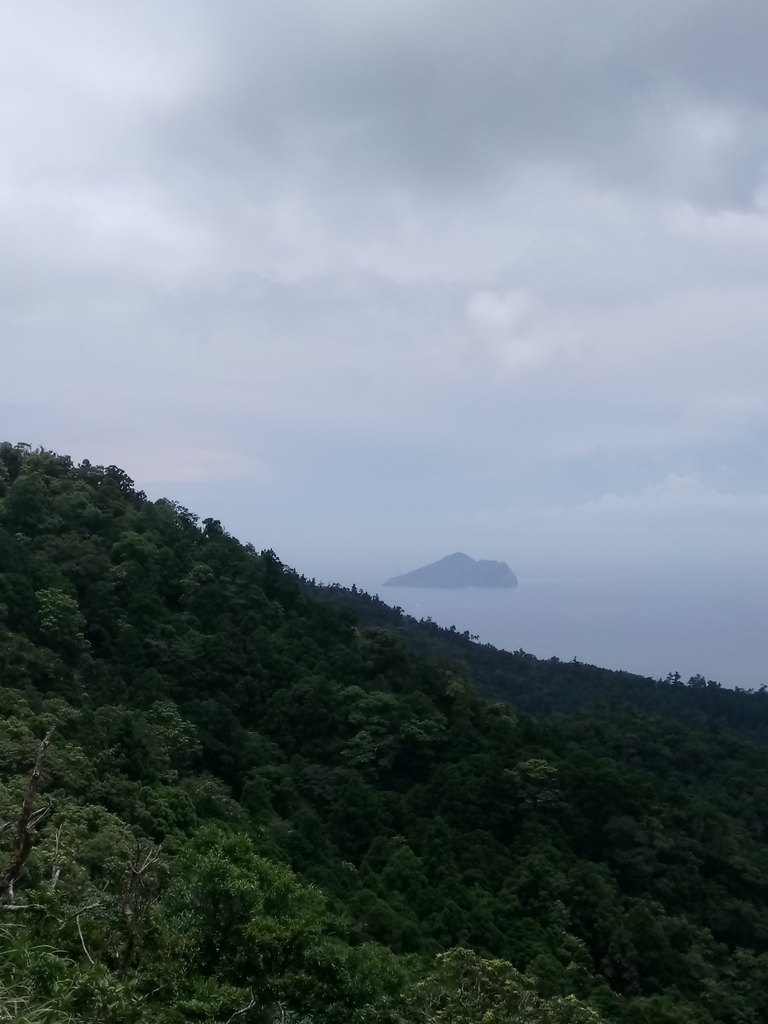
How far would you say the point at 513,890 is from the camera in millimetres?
18266

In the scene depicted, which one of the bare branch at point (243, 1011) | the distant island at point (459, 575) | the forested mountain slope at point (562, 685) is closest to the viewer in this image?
the bare branch at point (243, 1011)

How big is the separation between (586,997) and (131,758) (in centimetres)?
878

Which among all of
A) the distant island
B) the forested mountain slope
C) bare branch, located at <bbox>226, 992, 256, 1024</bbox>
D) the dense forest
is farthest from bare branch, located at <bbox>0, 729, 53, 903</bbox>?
the distant island

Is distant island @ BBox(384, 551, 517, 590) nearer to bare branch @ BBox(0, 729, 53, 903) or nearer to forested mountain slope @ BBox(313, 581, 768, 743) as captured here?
forested mountain slope @ BBox(313, 581, 768, 743)

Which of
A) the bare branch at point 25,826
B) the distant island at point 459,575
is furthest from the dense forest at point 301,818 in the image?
the distant island at point 459,575

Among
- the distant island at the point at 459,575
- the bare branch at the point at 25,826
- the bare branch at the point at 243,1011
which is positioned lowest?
the bare branch at the point at 243,1011

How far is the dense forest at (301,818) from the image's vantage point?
→ 818 cm

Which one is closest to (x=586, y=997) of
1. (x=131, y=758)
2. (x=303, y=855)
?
(x=303, y=855)

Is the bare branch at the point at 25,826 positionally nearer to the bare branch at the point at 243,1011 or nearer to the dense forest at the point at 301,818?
the dense forest at the point at 301,818

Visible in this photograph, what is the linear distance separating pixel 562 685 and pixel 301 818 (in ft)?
95.5

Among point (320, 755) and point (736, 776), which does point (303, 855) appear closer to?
point (320, 755)

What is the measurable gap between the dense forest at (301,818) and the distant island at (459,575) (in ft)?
466

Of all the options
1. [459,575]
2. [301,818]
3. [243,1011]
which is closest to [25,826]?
[243,1011]

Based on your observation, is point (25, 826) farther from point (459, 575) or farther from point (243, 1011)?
point (459, 575)
